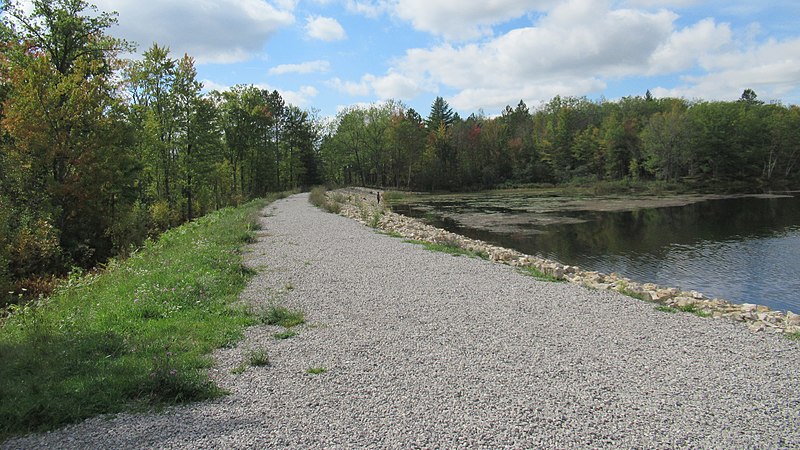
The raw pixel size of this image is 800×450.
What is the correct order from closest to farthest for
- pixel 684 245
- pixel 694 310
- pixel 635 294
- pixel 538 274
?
1. pixel 694 310
2. pixel 635 294
3. pixel 538 274
4. pixel 684 245

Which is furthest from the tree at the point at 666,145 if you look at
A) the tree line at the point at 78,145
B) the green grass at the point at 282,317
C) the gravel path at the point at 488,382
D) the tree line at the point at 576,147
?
the green grass at the point at 282,317

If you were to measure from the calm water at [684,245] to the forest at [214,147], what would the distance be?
1694 centimetres

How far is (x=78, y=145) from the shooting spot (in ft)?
59.8

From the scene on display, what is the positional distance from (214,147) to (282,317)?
1176 inches

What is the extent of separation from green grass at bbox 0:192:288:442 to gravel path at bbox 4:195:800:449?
320 mm

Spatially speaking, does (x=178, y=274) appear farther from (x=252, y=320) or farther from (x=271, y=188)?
(x=271, y=188)

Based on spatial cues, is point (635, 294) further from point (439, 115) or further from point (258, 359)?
point (439, 115)

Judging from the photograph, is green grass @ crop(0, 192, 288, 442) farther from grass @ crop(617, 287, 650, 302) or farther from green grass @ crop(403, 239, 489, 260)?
grass @ crop(617, 287, 650, 302)

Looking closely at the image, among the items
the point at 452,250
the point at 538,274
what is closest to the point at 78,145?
the point at 452,250

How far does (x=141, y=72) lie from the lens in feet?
96.8

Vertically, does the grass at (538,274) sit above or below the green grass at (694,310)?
above

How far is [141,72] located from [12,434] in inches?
1198

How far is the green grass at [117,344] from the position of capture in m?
4.73

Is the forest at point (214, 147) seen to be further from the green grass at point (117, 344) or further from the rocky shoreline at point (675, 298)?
the rocky shoreline at point (675, 298)
